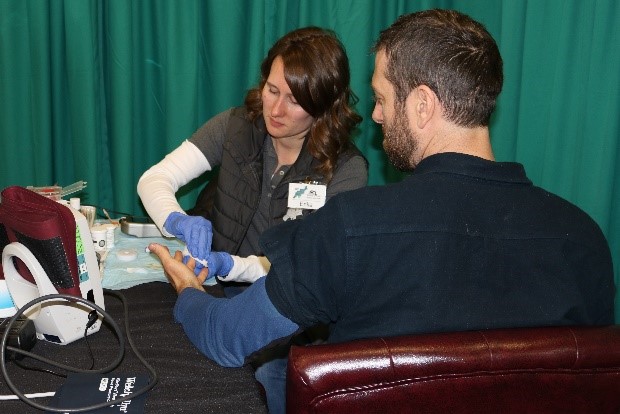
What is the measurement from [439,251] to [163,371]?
53 cm

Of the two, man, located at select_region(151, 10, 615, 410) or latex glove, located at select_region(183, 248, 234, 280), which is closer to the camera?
man, located at select_region(151, 10, 615, 410)

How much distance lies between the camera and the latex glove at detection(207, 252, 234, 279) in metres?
1.64

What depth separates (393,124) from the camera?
125 centimetres

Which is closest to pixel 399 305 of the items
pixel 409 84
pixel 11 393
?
pixel 409 84

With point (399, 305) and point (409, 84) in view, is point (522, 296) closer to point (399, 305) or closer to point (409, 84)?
point (399, 305)

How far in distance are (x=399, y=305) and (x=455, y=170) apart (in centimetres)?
24

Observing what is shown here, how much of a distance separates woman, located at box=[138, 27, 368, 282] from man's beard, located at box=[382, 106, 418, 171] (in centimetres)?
68

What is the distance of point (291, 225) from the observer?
1067 mm

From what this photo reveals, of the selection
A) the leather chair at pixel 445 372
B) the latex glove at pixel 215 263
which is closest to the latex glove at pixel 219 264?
the latex glove at pixel 215 263

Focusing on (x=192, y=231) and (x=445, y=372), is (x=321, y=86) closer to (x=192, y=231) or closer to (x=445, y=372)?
(x=192, y=231)

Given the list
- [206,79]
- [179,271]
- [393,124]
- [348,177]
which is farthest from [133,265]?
[206,79]

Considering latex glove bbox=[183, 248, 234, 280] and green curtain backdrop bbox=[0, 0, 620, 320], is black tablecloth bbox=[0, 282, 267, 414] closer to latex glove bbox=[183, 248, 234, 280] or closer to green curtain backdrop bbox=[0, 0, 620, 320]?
latex glove bbox=[183, 248, 234, 280]

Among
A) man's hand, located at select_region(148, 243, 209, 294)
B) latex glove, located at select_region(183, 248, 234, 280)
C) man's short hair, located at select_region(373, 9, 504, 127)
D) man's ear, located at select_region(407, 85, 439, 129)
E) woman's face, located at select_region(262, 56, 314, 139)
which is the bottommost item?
latex glove, located at select_region(183, 248, 234, 280)

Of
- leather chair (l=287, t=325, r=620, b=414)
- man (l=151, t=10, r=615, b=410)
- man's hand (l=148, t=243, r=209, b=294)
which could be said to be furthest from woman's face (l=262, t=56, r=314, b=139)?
leather chair (l=287, t=325, r=620, b=414)
